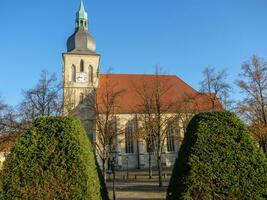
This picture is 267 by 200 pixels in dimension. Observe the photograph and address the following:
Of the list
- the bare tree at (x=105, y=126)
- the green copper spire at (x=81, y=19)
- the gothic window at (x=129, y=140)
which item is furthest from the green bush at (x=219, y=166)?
the green copper spire at (x=81, y=19)

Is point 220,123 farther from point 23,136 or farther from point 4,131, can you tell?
point 4,131

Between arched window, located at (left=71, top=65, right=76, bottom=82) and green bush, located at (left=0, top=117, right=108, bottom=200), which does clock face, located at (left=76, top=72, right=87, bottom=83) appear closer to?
arched window, located at (left=71, top=65, right=76, bottom=82)

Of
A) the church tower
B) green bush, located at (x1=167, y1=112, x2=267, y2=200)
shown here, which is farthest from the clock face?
green bush, located at (x1=167, y1=112, x2=267, y2=200)

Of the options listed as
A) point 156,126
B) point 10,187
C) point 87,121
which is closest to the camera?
point 10,187

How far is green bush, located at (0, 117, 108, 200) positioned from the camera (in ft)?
24.4

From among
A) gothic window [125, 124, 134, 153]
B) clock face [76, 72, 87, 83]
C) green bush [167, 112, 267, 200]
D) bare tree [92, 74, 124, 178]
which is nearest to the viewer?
green bush [167, 112, 267, 200]

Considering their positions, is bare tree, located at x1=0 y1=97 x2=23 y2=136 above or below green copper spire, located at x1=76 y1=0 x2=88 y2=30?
below

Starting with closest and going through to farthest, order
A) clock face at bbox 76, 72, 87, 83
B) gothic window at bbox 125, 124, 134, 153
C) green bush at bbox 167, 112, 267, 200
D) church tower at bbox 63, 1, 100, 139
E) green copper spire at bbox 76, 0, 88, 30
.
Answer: green bush at bbox 167, 112, 267, 200
gothic window at bbox 125, 124, 134, 153
church tower at bbox 63, 1, 100, 139
clock face at bbox 76, 72, 87, 83
green copper spire at bbox 76, 0, 88, 30

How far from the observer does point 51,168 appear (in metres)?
7.62

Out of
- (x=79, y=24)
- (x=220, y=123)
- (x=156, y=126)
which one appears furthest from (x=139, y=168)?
(x=220, y=123)

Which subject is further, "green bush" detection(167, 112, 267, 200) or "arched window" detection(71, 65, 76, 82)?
"arched window" detection(71, 65, 76, 82)

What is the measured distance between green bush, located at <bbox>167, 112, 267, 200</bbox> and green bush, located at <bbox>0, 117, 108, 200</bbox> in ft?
7.34

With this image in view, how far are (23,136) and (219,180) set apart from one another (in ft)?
16.7

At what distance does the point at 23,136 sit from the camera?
8141 millimetres
